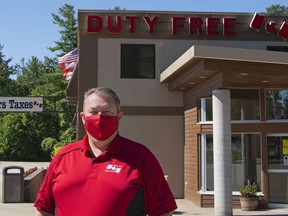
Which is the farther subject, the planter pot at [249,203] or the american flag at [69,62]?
the american flag at [69,62]

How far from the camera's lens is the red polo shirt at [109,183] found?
9.25 ft

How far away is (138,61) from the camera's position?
16.3 metres

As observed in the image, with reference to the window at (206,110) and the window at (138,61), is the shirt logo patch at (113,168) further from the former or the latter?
the window at (138,61)

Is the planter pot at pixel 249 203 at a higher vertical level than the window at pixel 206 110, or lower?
lower

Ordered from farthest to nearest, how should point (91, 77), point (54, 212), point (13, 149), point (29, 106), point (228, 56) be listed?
point (13, 149), point (29, 106), point (91, 77), point (228, 56), point (54, 212)

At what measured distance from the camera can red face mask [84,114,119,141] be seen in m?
2.88

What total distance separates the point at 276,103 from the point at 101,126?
11842 mm

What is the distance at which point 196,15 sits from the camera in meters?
16.4

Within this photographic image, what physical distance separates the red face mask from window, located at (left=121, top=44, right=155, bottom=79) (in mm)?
13416

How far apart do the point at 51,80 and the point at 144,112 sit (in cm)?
4212

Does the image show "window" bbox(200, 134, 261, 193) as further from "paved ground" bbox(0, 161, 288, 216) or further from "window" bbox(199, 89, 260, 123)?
"paved ground" bbox(0, 161, 288, 216)

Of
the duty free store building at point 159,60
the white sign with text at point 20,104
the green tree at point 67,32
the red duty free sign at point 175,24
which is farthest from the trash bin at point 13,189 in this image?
the green tree at point 67,32

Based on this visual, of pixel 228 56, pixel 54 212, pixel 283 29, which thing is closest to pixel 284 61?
pixel 228 56

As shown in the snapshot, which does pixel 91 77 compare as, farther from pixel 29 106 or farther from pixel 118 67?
pixel 29 106
